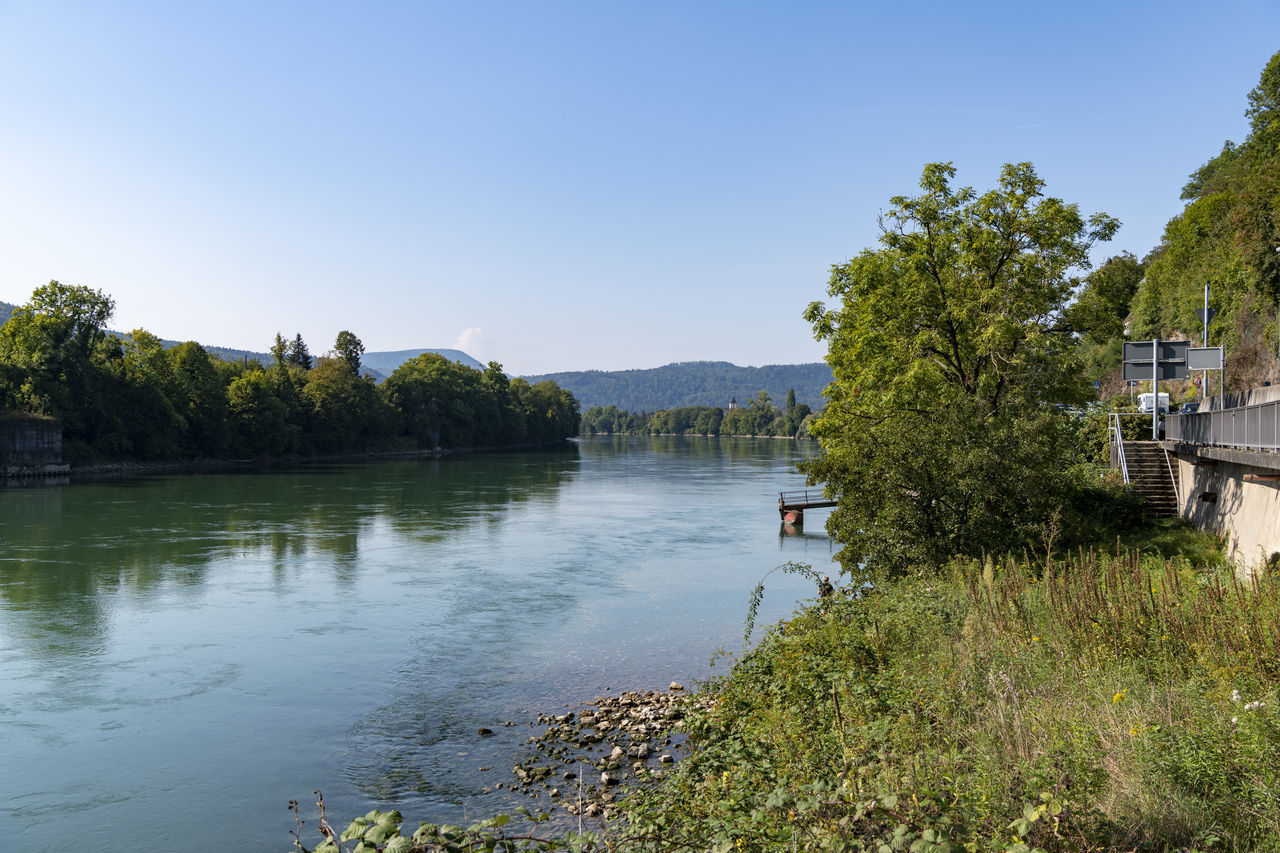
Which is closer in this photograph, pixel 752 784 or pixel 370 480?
pixel 752 784

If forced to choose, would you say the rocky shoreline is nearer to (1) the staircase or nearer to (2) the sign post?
(2) the sign post

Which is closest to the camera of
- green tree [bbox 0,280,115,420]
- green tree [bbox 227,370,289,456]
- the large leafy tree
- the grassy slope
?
the grassy slope

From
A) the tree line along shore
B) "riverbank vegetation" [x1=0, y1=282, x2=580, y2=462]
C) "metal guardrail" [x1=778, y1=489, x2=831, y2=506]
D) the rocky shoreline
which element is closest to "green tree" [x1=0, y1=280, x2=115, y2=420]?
"riverbank vegetation" [x1=0, y1=282, x2=580, y2=462]

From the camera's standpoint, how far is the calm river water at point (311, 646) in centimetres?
1347

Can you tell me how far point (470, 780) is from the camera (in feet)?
44.4

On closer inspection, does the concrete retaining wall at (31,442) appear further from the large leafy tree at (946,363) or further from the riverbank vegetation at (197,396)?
the large leafy tree at (946,363)

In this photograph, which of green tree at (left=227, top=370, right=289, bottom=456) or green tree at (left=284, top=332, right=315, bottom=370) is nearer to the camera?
green tree at (left=227, top=370, right=289, bottom=456)

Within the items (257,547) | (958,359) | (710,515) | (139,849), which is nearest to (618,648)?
(139,849)

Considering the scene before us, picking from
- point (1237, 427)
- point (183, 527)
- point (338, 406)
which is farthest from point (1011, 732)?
point (338, 406)

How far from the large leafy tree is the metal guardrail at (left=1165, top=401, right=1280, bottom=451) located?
2968 millimetres

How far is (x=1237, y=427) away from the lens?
18438 mm

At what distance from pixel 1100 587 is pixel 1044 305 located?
1737 centimetres

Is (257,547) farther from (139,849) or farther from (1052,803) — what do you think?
(1052,803)

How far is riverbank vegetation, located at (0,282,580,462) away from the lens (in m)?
82.6
